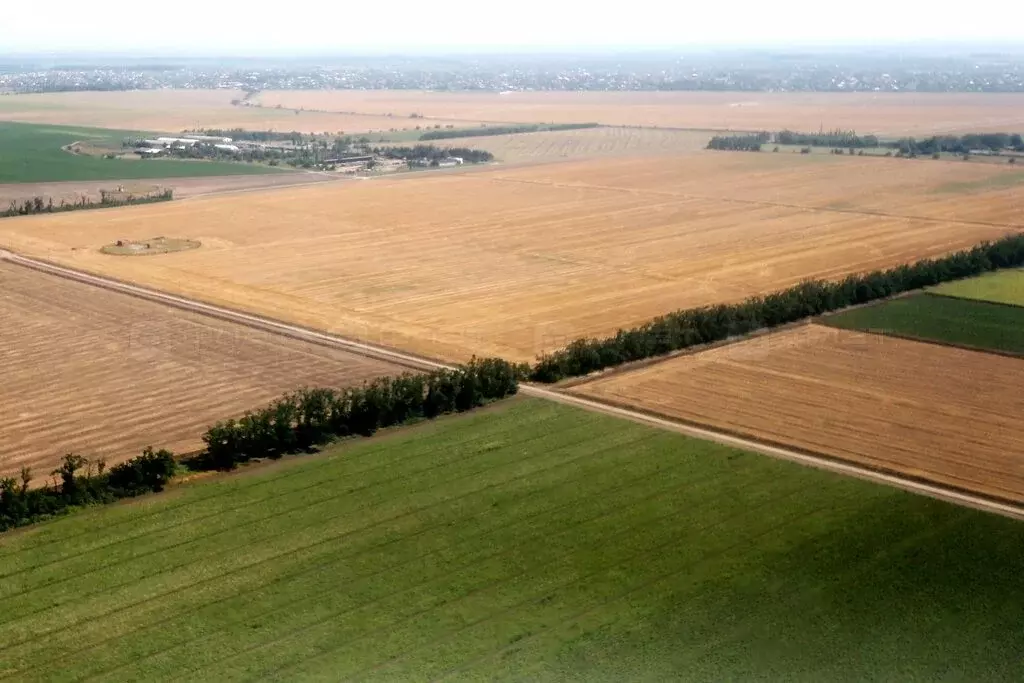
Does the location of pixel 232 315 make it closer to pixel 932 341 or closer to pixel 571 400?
pixel 571 400

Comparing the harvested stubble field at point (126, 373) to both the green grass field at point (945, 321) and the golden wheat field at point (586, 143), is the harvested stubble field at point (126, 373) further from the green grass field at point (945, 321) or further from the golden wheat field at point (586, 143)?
the golden wheat field at point (586, 143)

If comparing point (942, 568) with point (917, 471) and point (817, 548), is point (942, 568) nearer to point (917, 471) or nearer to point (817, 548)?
point (817, 548)

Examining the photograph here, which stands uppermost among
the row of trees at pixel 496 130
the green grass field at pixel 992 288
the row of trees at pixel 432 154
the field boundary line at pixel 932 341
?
the row of trees at pixel 496 130

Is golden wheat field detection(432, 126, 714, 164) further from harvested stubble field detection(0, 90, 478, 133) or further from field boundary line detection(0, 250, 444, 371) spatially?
field boundary line detection(0, 250, 444, 371)

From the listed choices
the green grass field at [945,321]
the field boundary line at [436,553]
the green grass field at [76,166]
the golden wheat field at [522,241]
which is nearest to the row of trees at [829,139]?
the golden wheat field at [522,241]

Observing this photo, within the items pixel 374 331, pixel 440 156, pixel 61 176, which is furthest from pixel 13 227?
pixel 440 156

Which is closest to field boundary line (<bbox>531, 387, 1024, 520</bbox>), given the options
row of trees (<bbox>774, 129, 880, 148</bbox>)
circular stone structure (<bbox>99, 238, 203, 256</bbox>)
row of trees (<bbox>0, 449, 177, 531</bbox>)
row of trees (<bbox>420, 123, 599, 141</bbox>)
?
row of trees (<bbox>0, 449, 177, 531</bbox>)
